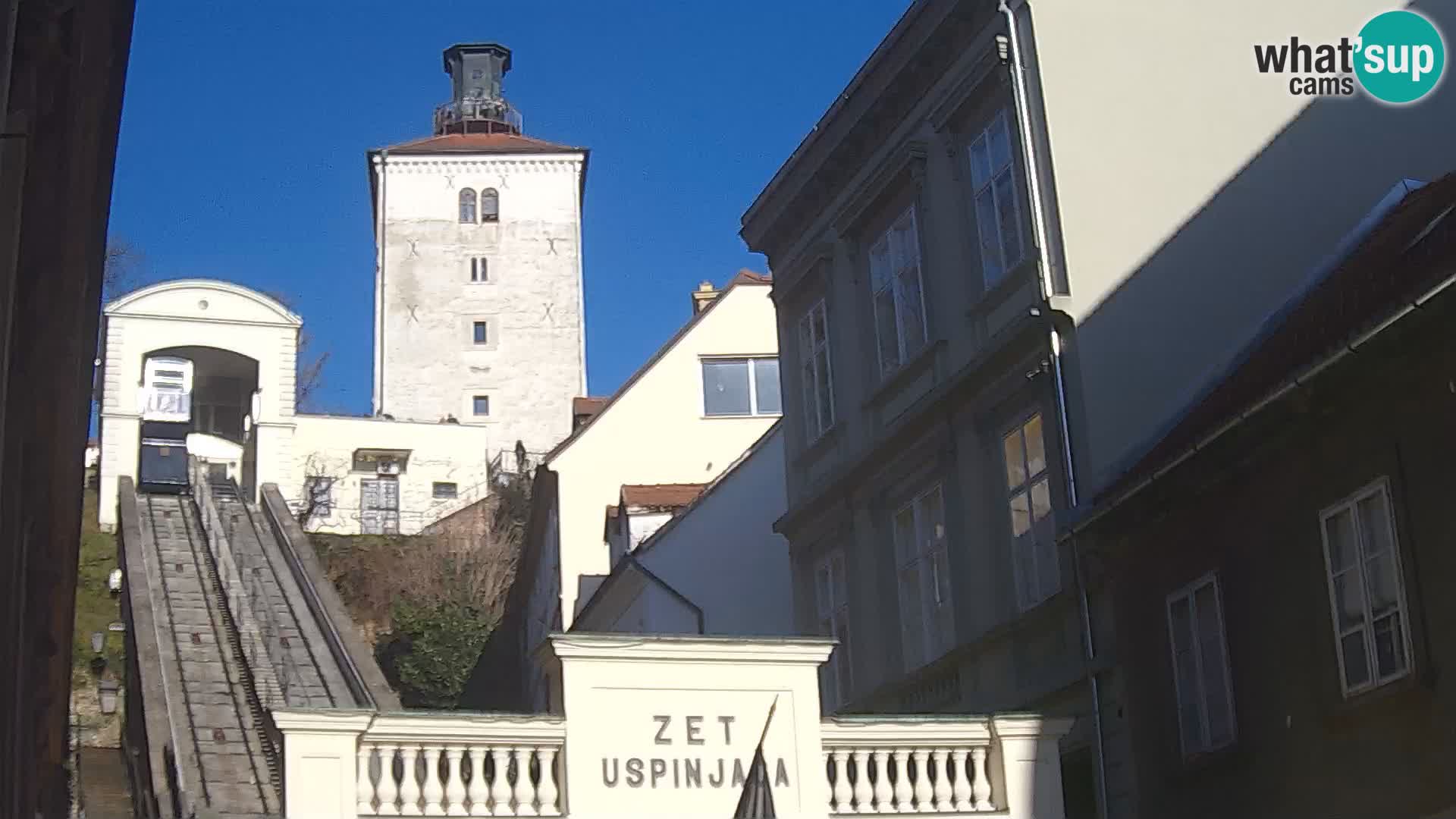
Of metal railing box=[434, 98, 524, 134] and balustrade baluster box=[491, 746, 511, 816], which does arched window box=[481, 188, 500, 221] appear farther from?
balustrade baluster box=[491, 746, 511, 816]

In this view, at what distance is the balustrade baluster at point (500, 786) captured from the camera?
47.0 feet

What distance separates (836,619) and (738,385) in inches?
572

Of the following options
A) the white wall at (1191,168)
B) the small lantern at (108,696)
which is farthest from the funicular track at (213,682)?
the white wall at (1191,168)

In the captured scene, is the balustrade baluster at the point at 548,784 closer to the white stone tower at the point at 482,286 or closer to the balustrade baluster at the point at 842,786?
the balustrade baluster at the point at 842,786

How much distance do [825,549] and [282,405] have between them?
129 feet

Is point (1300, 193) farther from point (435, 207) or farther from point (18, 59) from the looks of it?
point (435, 207)

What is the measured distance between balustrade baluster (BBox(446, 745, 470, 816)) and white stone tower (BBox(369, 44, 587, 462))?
6246cm

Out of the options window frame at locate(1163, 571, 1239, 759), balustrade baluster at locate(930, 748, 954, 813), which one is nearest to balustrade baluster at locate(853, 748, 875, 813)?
balustrade baluster at locate(930, 748, 954, 813)

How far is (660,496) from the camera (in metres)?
36.0

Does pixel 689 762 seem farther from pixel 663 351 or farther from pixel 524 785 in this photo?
pixel 663 351

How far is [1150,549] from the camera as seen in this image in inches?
684

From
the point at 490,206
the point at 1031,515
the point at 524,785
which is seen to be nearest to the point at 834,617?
the point at 1031,515

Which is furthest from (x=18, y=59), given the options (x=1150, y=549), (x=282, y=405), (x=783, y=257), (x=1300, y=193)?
(x=282, y=405)

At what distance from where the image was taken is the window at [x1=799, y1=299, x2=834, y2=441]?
82.5 feet
